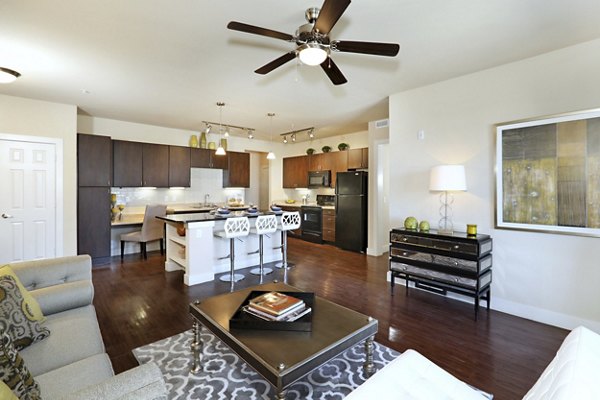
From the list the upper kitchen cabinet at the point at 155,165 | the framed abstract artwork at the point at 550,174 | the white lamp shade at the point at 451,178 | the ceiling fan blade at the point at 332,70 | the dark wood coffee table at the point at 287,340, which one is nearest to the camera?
the dark wood coffee table at the point at 287,340

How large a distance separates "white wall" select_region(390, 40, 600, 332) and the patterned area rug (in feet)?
6.01

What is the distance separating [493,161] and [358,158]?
10.6 ft

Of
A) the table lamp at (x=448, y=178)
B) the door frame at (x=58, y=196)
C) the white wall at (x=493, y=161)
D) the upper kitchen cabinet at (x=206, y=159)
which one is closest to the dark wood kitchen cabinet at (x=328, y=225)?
the white wall at (x=493, y=161)

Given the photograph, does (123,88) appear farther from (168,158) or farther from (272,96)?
(168,158)

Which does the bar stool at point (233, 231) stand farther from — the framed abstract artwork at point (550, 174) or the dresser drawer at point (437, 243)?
the framed abstract artwork at point (550, 174)

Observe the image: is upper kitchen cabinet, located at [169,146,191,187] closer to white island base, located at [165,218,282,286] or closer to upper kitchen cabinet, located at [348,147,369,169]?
white island base, located at [165,218,282,286]

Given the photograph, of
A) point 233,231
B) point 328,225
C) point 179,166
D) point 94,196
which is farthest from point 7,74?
point 328,225

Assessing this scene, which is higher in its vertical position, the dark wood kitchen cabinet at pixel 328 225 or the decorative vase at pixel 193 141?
the decorative vase at pixel 193 141

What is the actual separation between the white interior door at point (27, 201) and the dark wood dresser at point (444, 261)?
5321mm

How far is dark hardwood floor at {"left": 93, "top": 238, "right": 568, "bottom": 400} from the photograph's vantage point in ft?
7.07

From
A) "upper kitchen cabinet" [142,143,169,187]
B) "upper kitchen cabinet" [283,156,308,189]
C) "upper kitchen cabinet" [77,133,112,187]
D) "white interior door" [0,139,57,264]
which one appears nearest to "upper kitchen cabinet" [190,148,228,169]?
"upper kitchen cabinet" [142,143,169,187]

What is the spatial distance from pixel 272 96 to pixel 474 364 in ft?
12.5

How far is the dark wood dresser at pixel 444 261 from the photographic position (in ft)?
9.84

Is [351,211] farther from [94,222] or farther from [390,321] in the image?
[94,222]
